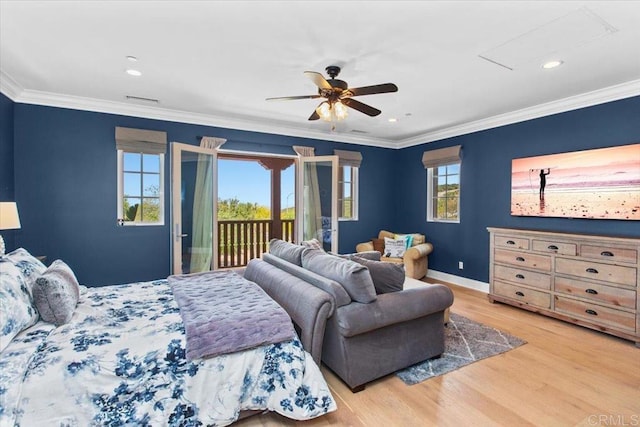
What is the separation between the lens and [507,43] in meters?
2.52

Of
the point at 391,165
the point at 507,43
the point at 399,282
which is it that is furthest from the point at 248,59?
the point at 391,165

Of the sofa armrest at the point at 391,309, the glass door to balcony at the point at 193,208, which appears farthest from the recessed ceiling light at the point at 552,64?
the glass door to balcony at the point at 193,208

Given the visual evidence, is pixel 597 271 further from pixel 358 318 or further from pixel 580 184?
pixel 358 318

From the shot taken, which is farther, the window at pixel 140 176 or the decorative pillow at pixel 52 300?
the window at pixel 140 176

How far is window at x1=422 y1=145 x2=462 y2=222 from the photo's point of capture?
5.45 meters

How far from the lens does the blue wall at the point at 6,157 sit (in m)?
3.41

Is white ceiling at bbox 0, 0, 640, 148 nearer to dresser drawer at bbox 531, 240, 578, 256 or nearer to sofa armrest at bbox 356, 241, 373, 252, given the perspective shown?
dresser drawer at bbox 531, 240, 578, 256

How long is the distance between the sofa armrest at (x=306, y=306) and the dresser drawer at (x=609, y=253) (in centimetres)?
298

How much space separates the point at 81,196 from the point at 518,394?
498 cm

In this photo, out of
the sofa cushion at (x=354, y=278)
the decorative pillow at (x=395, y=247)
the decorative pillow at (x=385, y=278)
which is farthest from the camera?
the decorative pillow at (x=395, y=247)

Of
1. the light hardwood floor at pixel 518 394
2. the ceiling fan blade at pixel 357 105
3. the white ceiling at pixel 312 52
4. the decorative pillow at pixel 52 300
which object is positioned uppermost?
the white ceiling at pixel 312 52

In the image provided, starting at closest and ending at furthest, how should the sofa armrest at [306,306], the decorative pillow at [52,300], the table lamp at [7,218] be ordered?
the decorative pillow at [52,300] < the sofa armrest at [306,306] < the table lamp at [7,218]

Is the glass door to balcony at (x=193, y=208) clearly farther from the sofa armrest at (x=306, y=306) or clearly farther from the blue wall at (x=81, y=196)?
the sofa armrest at (x=306, y=306)

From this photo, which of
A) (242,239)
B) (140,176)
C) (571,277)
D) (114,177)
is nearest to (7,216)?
(114,177)
